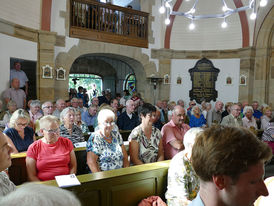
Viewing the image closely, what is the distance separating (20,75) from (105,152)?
5.56 meters

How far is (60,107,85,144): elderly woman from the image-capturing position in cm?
391

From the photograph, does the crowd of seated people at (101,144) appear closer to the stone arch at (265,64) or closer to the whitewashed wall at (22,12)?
the whitewashed wall at (22,12)

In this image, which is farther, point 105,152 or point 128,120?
point 128,120

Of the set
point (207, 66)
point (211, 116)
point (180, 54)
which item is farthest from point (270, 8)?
point (211, 116)

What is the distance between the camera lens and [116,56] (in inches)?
417

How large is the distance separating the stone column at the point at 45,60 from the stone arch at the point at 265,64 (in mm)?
8353

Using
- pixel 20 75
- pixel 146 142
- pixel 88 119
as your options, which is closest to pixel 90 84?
pixel 20 75

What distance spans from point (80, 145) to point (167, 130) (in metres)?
1.42

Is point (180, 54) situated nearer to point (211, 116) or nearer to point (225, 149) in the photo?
point (211, 116)

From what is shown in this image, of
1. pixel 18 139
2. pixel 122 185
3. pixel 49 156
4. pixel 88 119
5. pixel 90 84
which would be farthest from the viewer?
pixel 90 84

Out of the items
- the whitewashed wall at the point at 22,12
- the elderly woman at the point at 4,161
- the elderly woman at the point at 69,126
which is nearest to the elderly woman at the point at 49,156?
the elderly woman at the point at 69,126

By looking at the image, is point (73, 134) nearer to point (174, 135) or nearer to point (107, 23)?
point (174, 135)

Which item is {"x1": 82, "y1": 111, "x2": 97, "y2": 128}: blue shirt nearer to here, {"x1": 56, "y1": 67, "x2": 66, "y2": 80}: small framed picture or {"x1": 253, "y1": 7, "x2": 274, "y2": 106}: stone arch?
{"x1": 56, "y1": 67, "x2": 66, "y2": 80}: small framed picture

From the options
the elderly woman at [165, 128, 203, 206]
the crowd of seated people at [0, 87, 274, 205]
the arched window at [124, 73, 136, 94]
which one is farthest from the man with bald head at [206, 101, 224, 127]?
the elderly woman at [165, 128, 203, 206]
